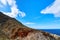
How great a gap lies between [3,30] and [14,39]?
6154 mm

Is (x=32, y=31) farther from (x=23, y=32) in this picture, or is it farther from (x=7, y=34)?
→ (x=7, y=34)

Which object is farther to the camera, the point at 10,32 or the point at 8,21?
the point at 8,21

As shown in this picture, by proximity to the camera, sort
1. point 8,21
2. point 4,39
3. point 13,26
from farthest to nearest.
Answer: point 8,21 < point 13,26 < point 4,39

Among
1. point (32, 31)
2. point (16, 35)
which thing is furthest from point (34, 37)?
point (16, 35)

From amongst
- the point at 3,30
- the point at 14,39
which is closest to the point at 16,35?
the point at 14,39

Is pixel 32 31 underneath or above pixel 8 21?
underneath

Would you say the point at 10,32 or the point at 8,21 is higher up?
the point at 8,21

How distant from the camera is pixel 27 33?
31.6m

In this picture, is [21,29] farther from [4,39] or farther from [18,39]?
[4,39]

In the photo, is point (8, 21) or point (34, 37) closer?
point (34, 37)

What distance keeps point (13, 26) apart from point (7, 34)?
2007 millimetres

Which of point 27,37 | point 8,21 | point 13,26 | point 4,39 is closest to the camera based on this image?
point 27,37

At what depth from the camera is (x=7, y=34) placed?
36000 mm

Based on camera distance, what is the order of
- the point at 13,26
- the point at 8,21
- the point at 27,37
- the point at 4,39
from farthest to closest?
the point at 8,21
the point at 13,26
the point at 4,39
the point at 27,37
